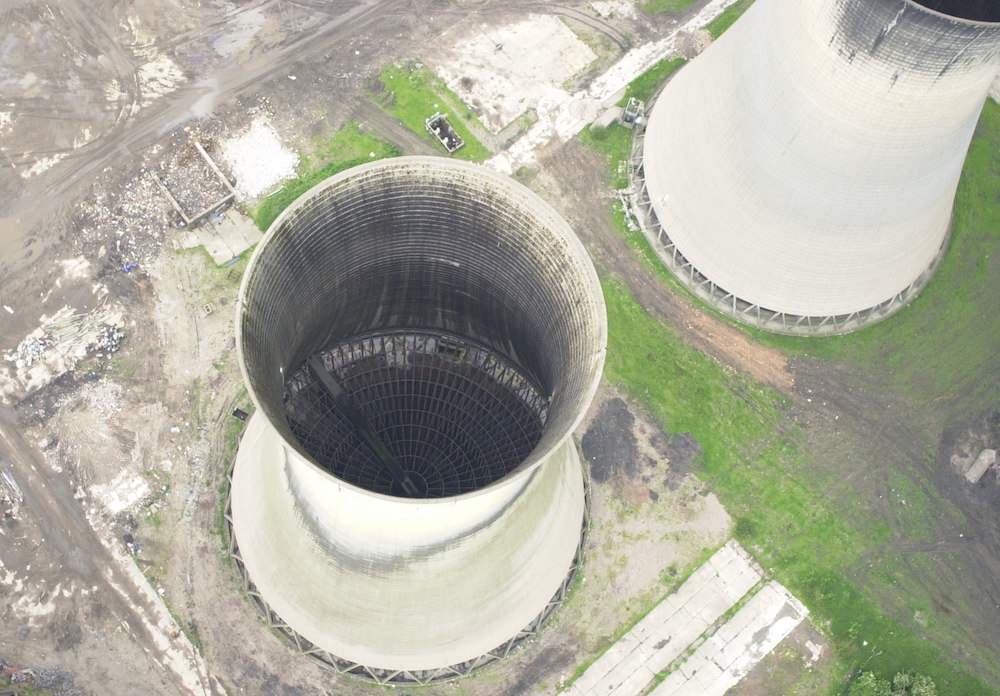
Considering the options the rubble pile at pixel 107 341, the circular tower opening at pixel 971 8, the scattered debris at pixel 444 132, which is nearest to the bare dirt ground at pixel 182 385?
the rubble pile at pixel 107 341

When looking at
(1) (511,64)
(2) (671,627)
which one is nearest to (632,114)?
(1) (511,64)

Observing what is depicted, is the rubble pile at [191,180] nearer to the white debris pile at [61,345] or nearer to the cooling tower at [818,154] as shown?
the white debris pile at [61,345]

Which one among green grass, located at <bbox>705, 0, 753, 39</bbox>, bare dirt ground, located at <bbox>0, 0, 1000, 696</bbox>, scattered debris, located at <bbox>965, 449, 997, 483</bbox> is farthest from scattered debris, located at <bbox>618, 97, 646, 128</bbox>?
scattered debris, located at <bbox>965, 449, 997, 483</bbox>

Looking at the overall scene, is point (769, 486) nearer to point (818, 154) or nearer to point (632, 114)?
point (818, 154)

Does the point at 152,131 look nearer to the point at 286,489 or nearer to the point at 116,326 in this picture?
the point at 116,326

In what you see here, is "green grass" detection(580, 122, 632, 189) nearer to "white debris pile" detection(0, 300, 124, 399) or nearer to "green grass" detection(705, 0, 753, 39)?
"green grass" detection(705, 0, 753, 39)
